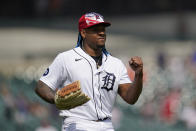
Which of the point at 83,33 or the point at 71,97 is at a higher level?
the point at 83,33

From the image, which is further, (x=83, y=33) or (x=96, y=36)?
(x=83, y=33)

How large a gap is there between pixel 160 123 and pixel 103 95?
8.69 m

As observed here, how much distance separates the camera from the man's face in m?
4.57

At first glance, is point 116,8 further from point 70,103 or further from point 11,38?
point 70,103

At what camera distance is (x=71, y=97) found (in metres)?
4.14

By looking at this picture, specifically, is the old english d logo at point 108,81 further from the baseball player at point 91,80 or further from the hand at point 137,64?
the hand at point 137,64

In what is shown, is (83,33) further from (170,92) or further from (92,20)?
(170,92)

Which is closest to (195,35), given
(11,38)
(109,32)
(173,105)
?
(109,32)

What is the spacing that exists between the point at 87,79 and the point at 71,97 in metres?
0.43

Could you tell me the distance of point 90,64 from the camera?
4.61 m

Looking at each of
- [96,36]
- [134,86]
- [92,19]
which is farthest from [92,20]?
[134,86]

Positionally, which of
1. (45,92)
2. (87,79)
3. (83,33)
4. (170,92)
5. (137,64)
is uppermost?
(83,33)

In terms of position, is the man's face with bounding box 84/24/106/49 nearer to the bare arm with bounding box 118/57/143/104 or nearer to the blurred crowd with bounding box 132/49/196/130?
the bare arm with bounding box 118/57/143/104

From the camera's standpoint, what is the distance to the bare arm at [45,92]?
4.43 meters
